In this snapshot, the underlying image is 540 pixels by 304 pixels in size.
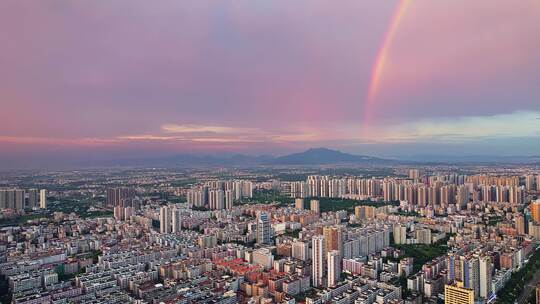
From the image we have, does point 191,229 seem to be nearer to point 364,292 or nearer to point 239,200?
point 239,200

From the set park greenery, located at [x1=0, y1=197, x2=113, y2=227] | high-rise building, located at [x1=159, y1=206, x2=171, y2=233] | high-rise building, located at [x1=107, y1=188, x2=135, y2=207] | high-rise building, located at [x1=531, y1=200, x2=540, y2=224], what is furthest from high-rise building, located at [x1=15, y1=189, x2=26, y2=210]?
high-rise building, located at [x1=531, y1=200, x2=540, y2=224]

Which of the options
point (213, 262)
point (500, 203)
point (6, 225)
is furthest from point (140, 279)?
point (500, 203)

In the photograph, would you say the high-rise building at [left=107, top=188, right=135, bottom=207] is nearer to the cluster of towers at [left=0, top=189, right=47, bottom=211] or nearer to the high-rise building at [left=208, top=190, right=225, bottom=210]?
the cluster of towers at [left=0, top=189, right=47, bottom=211]

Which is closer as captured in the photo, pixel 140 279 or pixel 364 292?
pixel 364 292

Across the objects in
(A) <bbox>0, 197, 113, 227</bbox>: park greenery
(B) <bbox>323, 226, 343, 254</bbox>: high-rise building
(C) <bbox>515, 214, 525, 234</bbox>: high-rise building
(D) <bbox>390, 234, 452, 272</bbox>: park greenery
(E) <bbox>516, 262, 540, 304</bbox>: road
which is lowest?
(E) <bbox>516, 262, 540, 304</bbox>: road

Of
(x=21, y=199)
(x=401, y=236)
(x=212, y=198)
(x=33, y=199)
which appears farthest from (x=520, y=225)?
(x=33, y=199)

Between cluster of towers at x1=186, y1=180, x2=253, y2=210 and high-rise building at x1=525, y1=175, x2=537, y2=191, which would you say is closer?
cluster of towers at x1=186, y1=180, x2=253, y2=210

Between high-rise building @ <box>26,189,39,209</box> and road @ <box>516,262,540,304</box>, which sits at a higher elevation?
high-rise building @ <box>26,189,39,209</box>

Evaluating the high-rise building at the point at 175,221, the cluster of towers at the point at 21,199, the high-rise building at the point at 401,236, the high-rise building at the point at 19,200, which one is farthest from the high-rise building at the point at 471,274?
the high-rise building at the point at 19,200
